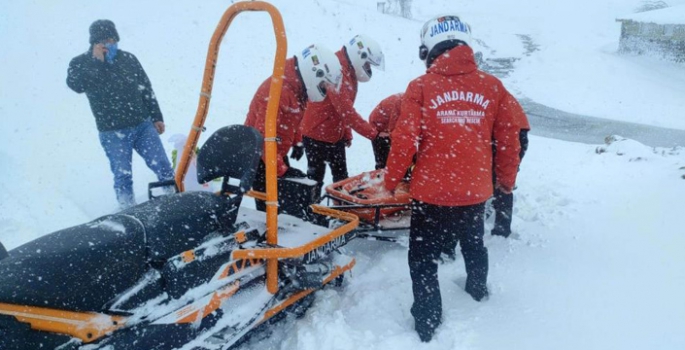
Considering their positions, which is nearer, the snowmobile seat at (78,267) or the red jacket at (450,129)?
the snowmobile seat at (78,267)

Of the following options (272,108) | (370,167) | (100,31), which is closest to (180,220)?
(272,108)

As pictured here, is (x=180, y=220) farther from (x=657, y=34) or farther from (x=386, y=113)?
(x=657, y=34)

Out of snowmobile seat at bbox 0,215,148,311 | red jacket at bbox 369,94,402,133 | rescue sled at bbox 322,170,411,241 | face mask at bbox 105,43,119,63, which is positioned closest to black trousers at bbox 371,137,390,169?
red jacket at bbox 369,94,402,133

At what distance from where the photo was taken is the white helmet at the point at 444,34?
3.23 meters

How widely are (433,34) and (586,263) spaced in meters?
2.20

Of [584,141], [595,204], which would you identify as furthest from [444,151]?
[584,141]

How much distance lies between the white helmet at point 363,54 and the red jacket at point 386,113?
38cm

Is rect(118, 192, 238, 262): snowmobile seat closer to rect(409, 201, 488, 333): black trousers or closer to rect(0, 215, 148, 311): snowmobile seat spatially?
rect(0, 215, 148, 311): snowmobile seat

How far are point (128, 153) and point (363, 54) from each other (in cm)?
262

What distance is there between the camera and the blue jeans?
5176mm

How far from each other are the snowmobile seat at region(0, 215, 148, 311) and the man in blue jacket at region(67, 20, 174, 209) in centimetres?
270

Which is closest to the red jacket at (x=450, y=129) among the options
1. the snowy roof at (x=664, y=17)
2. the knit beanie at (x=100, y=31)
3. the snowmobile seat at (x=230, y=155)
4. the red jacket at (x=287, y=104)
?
the snowmobile seat at (x=230, y=155)

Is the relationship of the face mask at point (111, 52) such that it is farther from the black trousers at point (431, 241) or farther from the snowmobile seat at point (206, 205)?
the black trousers at point (431, 241)

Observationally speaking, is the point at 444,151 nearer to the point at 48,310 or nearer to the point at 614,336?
the point at 614,336
